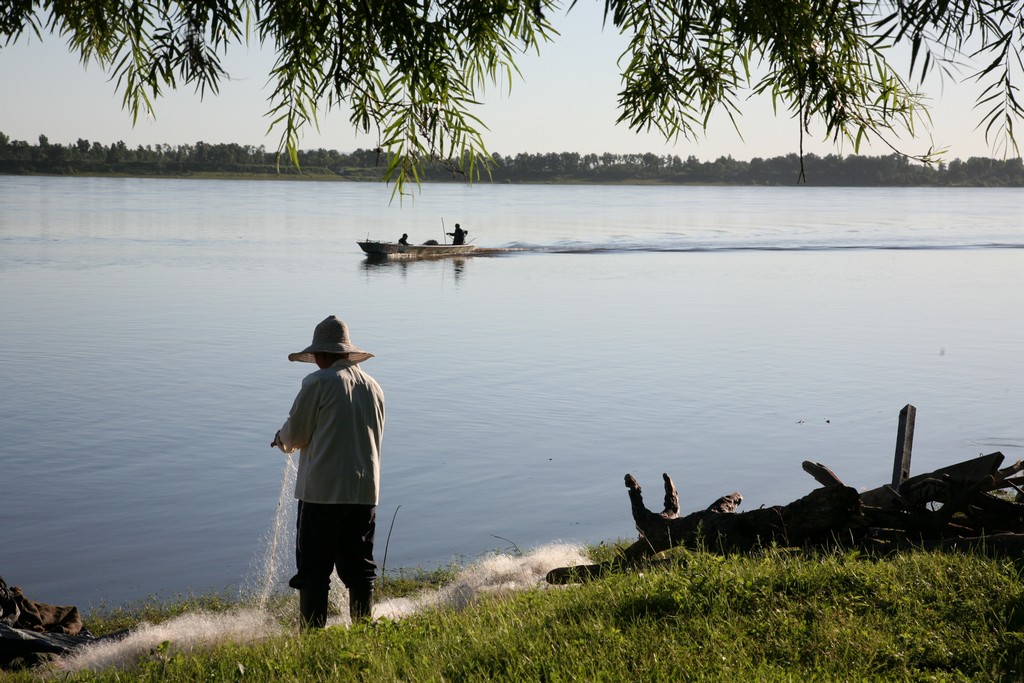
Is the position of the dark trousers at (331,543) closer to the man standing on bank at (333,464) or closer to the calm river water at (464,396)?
the man standing on bank at (333,464)

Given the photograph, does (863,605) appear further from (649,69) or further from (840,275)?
(840,275)

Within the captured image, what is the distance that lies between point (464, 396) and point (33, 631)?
12.4 metres

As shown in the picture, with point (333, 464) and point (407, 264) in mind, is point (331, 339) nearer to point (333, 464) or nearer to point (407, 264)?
point (333, 464)

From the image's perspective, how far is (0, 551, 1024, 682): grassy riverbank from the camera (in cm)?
539

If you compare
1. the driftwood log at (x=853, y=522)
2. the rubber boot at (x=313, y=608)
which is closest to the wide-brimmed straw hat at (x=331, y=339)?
the rubber boot at (x=313, y=608)

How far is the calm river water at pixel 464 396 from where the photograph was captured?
42.2ft

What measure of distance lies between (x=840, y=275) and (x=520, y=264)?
596 inches

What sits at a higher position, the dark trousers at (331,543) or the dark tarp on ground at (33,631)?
the dark trousers at (331,543)

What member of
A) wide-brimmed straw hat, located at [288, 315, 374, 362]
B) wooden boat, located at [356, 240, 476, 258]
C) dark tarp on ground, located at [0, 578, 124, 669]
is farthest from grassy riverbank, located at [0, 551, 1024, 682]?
wooden boat, located at [356, 240, 476, 258]

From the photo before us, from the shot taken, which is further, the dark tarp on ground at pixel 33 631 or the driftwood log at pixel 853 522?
the driftwood log at pixel 853 522

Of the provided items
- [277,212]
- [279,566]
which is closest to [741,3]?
[279,566]

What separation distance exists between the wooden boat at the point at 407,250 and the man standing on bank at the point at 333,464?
46.7 meters

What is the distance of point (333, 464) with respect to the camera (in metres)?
7.19

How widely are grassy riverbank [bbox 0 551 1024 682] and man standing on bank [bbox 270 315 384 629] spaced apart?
0.62 m
